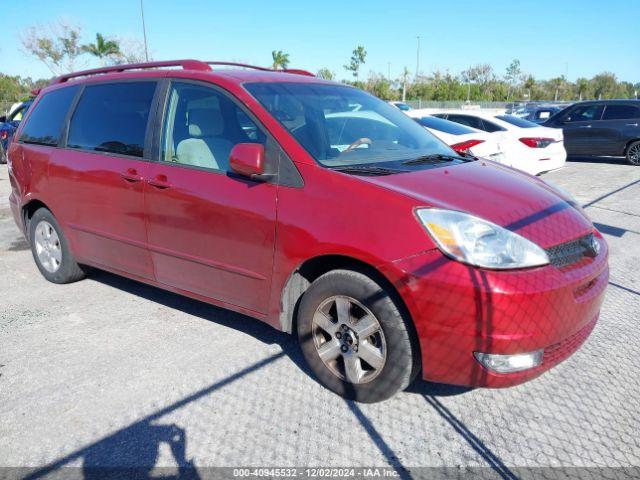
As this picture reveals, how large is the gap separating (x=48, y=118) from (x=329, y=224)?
3315 millimetres

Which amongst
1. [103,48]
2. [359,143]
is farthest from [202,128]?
[103,48]

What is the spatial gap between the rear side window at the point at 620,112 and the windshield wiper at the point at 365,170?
12.6m

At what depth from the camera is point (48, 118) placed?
477 cm

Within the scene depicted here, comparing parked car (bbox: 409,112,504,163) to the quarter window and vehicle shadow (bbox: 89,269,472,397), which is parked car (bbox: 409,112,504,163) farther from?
the quarter window

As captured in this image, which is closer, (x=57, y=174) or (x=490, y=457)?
(x=490, y=457)

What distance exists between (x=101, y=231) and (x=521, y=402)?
320cm

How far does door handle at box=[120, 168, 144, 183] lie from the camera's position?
3.73 m

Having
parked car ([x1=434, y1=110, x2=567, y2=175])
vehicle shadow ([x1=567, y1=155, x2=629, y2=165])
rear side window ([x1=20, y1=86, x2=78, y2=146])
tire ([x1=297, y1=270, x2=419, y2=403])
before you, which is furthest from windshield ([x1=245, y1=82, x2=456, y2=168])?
vehicle shadow ([x1=567, y1=155, x2=629, y2=165])

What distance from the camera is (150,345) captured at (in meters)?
3.64

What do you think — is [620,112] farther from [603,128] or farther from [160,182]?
[160,182]

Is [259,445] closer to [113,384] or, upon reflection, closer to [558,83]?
A: [113,384]

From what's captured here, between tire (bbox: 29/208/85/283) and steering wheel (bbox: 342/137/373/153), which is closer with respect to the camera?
steering wheel (bbox: 342/137/373/153)

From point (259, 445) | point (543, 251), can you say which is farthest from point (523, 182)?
point (259, 445)

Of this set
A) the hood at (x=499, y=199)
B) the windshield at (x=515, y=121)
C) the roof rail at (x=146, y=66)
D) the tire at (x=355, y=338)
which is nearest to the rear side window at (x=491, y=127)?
the windshield at (x=515, y=121)
